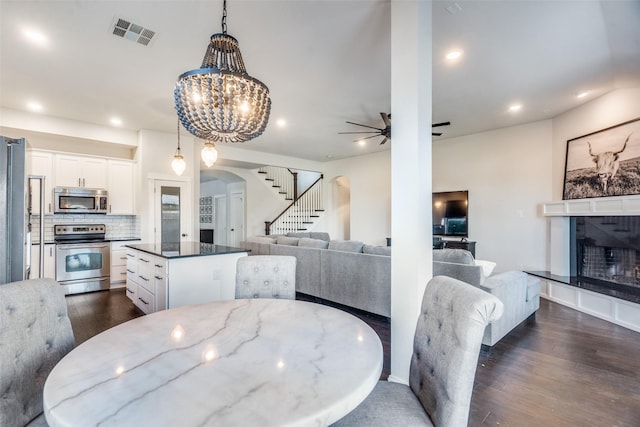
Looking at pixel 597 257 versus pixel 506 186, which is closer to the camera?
pixel 597 257

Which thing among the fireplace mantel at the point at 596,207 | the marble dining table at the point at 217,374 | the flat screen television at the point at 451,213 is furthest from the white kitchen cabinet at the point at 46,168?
the fireplace mantel at the point at 596,207

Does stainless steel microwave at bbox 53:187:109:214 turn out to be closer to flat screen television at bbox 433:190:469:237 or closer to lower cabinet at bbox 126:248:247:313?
lower cabinet at bbox 126:248:247:313

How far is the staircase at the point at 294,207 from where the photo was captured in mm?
8438

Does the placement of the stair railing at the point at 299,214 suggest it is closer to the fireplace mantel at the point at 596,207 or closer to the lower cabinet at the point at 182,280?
the lower cabinet at the point at 182,280

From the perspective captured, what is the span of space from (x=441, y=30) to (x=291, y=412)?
3.20m

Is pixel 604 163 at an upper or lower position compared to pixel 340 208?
upper

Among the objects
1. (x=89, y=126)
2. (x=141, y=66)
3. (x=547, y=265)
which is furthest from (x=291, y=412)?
(x=89, y=126)

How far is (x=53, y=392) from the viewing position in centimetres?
87

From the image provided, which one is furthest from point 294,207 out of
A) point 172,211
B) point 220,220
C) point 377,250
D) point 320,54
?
point 320,54

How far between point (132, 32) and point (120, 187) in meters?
3.71

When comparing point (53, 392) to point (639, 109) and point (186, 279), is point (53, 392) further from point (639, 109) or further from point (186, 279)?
point (639, 109)

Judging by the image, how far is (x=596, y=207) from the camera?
4.05 meters

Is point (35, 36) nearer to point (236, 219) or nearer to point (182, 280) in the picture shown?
point (182, 280)

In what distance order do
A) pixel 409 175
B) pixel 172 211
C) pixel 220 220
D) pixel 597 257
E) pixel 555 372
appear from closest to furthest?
pixel 409 175, pixel 555 372, pixel 597 257, pixel 172 211, pixel 220 220
